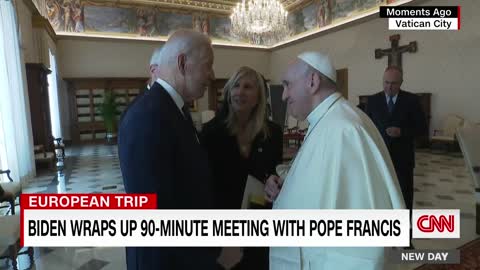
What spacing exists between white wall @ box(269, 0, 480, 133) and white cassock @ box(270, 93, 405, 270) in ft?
29.8

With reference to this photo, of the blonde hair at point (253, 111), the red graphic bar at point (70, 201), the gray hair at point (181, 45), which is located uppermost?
the gray hair at point (181, 45)

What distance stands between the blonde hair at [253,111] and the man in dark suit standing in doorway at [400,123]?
5.05ft

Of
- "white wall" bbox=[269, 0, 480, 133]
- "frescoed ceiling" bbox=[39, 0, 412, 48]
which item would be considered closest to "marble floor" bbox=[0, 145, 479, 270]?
"white wall" bbox=[269, 0, 480, 133]

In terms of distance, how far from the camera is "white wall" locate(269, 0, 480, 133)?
8461mm

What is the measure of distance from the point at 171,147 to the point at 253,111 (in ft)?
3.01

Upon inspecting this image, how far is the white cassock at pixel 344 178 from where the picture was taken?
125 centimetres

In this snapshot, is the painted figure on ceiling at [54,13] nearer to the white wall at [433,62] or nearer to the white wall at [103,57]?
the white wall at [103,57]

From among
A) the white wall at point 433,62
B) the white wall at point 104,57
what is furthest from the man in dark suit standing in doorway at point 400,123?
the white wall at point 104,57

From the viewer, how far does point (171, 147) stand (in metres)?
1.12

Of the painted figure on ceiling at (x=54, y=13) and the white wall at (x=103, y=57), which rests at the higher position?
the painted figure on ceiling at (x=54, y=13)

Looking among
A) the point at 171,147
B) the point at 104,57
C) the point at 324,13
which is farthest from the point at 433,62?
the point at 104,57

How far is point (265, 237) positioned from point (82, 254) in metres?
2.66

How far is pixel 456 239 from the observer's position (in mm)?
3451

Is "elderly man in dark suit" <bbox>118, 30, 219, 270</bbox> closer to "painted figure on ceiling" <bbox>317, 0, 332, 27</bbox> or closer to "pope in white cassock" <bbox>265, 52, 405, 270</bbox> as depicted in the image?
"pope in white cassock" <bbox>265, 52, 405, 270</bbox>
